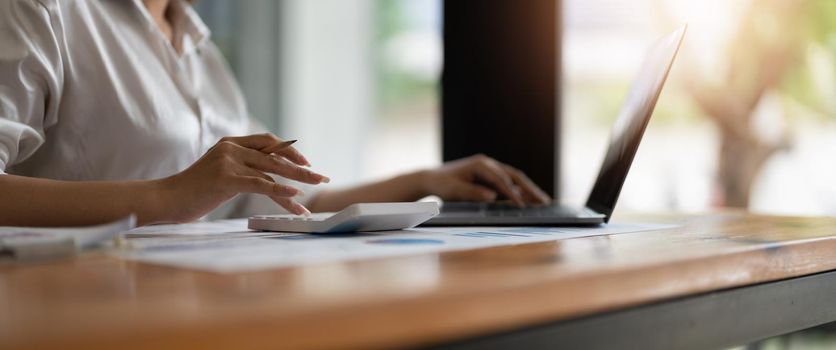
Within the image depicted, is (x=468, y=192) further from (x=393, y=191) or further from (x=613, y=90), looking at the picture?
(x=613, y=90)

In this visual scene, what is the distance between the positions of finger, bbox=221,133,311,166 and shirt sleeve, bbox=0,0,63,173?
0.28 m

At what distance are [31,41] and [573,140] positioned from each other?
2909 mm

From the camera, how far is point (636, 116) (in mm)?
Result: 1001

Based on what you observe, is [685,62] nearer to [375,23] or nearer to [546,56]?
[546,56]

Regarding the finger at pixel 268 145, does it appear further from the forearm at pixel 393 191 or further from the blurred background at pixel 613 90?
the blurred background at pixel 613 90

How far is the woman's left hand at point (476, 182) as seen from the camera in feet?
4.32

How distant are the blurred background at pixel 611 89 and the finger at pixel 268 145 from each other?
56.6 inches

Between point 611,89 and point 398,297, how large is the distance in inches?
132

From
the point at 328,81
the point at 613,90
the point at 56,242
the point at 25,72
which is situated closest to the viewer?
the point at 56,242

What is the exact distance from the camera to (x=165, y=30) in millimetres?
1468

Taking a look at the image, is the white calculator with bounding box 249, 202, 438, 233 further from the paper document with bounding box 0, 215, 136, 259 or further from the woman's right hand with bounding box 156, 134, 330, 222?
the paper document with bounding box 0, 215, 136, 259

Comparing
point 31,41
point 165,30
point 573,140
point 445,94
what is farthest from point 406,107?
point 31,41

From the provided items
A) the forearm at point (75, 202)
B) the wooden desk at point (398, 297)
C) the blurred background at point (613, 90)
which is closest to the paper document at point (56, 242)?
the wooden desk at point (398, 297)

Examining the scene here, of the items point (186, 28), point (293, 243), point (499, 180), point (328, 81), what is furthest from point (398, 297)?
point (328, 81)
